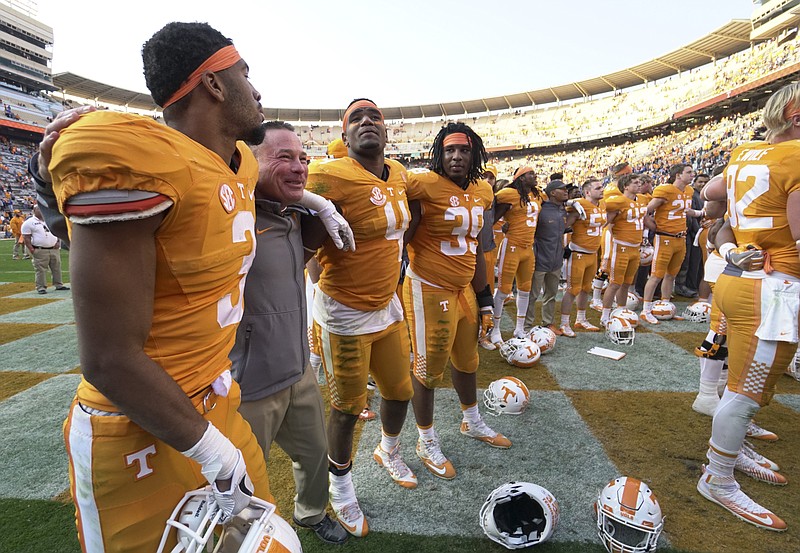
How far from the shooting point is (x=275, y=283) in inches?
70.5

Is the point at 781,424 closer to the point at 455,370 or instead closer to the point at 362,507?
the point at 455,370

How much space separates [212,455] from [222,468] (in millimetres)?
47

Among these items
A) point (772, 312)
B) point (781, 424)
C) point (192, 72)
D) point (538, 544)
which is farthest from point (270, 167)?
point (781, 424)

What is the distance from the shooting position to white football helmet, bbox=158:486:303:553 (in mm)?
1059

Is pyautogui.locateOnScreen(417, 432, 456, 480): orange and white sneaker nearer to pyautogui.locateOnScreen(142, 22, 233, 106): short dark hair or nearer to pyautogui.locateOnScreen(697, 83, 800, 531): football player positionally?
pyautogui.locateOnScreen(697, 83, 800, 531): football player

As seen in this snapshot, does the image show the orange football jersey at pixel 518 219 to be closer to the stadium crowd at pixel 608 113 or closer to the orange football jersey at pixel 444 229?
the orange football jersey at pixel 444 229

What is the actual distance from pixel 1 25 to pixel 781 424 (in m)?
57.5

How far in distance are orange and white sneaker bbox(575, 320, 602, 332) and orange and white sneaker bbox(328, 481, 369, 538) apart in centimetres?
486

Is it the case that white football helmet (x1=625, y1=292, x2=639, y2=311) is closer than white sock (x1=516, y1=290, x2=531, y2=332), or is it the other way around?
white sock (x1=516, y1=290, x2=531, y2=332)

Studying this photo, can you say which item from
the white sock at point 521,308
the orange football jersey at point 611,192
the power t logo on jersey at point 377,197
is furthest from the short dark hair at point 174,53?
the orange football jersey at point 611,192

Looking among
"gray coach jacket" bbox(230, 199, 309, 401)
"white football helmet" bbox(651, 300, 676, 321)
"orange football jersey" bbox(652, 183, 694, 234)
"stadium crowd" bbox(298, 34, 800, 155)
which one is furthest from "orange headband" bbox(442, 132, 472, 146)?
"stadium crowd" bbox(298, 34, 800, 155)

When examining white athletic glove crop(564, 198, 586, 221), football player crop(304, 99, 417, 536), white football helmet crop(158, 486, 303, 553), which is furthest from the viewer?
white athletic glove crop(564, 198, 586, 221)

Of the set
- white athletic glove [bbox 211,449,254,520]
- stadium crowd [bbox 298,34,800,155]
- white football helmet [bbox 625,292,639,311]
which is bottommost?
white football helmet [bbox 625,292,639,311]

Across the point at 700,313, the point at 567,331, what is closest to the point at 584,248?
the point at 567,331
